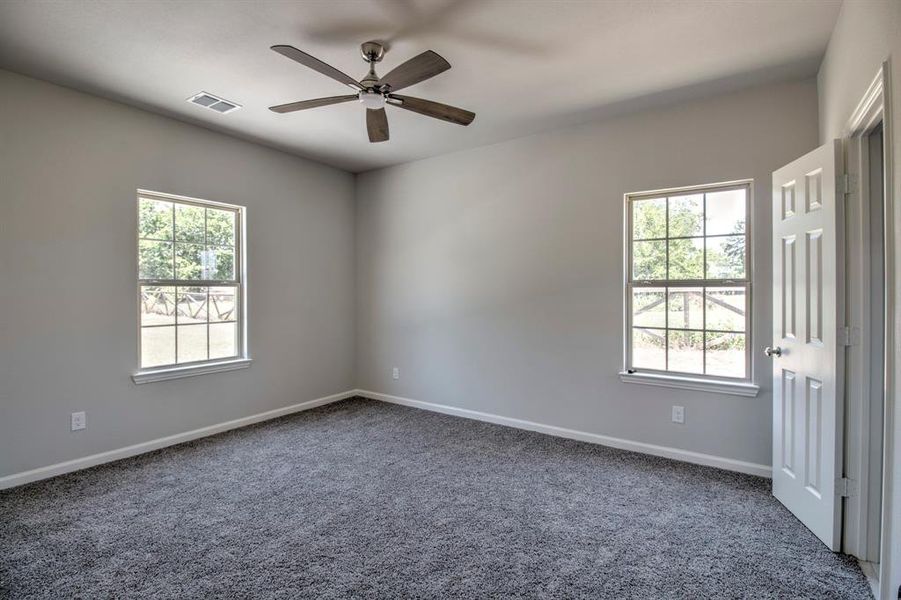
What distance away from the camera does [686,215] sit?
343 centimetres

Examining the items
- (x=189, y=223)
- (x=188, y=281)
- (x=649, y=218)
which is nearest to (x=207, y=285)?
(x=188, y=281)

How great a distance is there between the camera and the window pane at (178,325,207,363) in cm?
382

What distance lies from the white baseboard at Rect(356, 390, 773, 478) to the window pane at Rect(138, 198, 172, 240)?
2798mm

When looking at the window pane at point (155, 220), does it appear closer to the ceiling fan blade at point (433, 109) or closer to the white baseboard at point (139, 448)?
the white baseboard at point (139, 448)

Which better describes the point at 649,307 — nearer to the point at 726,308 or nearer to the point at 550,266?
the point at 726,308


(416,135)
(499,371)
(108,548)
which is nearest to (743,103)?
(416,135)

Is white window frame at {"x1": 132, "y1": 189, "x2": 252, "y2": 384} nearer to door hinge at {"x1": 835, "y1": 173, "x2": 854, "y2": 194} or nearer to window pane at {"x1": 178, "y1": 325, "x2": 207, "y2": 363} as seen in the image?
window pane at {"x1": 178, "y1": 325, "x2": 207, "y2": 363}

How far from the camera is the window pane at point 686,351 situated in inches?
133

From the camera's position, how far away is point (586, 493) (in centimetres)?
281

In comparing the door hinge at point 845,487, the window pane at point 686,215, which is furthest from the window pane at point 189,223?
the door hinge at point 845,487

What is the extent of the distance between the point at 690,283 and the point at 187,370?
416cm

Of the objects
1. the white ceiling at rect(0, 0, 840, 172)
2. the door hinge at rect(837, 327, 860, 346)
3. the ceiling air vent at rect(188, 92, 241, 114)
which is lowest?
the door hinge at rect(837, 327, 860, 346)

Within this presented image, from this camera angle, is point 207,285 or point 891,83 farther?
point 207,285

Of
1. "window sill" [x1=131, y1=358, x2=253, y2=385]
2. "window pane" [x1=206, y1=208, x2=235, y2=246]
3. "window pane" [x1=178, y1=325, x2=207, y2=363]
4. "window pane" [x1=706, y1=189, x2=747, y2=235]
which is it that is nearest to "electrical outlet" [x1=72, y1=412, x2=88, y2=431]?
"window sill" [x1=131, y1=358, x2=253, y2=385]
